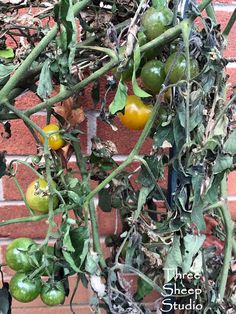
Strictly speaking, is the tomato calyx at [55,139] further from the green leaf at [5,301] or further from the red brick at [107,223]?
the red brick at [107,223]

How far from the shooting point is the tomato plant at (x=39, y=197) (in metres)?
0.66

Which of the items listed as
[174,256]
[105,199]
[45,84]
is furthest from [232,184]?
[45,84]

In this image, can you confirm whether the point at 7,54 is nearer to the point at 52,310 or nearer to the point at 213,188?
the point at 213,188

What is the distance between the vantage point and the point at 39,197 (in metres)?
0.68

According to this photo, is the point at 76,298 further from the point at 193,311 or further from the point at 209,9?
the point at 209,9

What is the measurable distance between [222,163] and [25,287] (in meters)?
0.32

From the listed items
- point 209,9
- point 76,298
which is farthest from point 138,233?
point 76,298

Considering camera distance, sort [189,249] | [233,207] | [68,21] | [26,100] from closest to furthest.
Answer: [68,21] < [189,249] < [26,100] < [233,207]

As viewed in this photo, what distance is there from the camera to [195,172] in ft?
1.82

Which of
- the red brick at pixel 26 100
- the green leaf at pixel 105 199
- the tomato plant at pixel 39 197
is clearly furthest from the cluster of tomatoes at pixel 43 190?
the red brick at pixel 26 100

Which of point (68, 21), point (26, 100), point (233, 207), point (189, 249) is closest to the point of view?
point (68, 21)

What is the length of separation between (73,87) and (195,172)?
0.18m

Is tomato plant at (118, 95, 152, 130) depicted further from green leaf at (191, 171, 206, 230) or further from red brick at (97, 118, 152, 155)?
red brick at (97, 118, 152, 155)

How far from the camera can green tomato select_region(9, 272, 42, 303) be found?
0.65 meters
